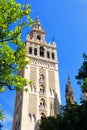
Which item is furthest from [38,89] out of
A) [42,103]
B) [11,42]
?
[11,42]

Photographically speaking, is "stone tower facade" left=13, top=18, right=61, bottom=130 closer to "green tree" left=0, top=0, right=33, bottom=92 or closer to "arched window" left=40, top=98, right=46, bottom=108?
"arched window" left=40, top=98, right=46, bottom=108

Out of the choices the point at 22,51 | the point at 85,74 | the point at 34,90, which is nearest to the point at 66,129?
the point at 85,74

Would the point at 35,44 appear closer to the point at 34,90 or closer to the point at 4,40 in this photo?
the point at 34,90

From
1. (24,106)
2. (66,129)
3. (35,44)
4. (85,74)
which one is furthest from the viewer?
(35,44)

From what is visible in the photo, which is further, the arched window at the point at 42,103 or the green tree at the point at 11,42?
the arched window at the point at 42,103

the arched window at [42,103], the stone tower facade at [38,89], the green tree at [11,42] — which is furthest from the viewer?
the arched window at [42,103]

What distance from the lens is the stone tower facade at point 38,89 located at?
3804cm

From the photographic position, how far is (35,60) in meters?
45.7

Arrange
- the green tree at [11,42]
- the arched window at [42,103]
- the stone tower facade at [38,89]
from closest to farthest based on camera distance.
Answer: the green tree at [11,42] → the stone tower facade at [38,89] → the arched window at [42,103]

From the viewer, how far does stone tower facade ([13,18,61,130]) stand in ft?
125

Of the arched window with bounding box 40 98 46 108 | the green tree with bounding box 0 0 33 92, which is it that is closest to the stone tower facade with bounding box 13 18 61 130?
the arched window with bounding box 40 98 46 108

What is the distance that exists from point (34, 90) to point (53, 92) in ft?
11.0

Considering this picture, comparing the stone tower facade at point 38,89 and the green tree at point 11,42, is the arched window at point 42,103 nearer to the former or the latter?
the stone tower facade at point 38,89

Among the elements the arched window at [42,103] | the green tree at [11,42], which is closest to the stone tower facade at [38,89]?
the arched window at [42,103]
